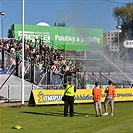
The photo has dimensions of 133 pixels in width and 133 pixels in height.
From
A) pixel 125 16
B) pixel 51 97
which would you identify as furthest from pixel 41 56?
pixel 125 16

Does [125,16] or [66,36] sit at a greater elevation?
[125,16]

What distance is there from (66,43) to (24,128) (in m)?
36.6

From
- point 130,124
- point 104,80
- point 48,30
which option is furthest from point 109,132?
point 48,30

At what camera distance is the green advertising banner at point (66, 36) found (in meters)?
47.5

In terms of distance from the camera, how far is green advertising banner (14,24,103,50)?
47500 millimetres

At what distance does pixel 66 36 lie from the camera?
5031 centimetres

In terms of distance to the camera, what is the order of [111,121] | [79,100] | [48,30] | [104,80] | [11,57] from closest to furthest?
[111,121], [79,100], [11,57], [104,80], [48,30]

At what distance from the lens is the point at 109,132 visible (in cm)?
1261

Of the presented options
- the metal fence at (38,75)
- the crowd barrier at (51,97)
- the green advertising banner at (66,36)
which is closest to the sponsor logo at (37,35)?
the green advertising banner at (66,36)

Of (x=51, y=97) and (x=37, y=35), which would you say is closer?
(x=51, y=97)

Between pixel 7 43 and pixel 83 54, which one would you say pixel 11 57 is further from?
pixel 83 54

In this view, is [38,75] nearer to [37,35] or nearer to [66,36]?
[37,35]

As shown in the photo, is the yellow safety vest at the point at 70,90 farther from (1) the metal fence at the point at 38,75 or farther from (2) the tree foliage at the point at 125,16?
(2) the tree foliage at the point at 125,16

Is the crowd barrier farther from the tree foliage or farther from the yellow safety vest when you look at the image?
the tree foliage
